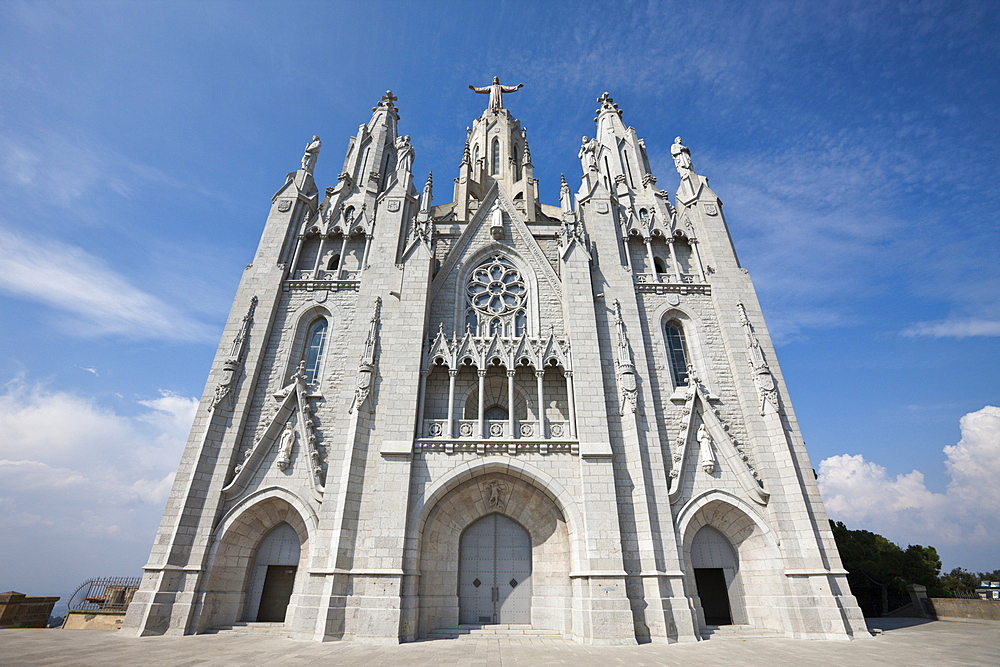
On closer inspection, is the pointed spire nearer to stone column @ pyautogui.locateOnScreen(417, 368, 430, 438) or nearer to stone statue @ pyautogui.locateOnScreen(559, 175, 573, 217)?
stone statue @ pyautogui.locateOnScreen(559, 175, 573, 217)

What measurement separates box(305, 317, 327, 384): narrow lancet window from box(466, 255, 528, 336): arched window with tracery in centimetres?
625

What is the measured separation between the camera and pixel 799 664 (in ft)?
32.0

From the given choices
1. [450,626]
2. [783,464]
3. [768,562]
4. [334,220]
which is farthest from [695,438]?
[334,220]

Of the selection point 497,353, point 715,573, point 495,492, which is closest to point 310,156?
point 497,353

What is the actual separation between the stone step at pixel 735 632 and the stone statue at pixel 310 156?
2577 centimetres

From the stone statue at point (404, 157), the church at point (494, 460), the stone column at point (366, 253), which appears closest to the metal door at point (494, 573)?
the church at point (494, 460)

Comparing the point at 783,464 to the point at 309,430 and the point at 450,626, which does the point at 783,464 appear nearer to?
the point at 450,626

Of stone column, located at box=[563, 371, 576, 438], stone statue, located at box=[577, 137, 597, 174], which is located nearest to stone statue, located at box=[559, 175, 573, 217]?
stone statue, located at box=[577, 137, 597, 174]

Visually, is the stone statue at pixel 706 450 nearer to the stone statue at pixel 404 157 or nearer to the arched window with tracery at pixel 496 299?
the arched window with tracery at pixel 496 299

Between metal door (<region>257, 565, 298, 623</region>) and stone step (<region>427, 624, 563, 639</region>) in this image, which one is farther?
metal door (<region>257, 565, 298, 623</region>)

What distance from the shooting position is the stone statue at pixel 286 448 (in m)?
15.6

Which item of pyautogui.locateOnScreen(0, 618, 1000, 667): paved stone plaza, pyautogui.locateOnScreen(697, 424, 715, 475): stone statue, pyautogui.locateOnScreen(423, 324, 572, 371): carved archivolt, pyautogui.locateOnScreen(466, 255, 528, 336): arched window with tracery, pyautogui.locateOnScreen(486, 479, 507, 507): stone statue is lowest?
pyautogui.locateOnScreen(0, 618, 1000, 667): paved stone plaza

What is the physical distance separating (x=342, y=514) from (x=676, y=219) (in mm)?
19887

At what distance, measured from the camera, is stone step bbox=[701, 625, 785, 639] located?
1368 cm
